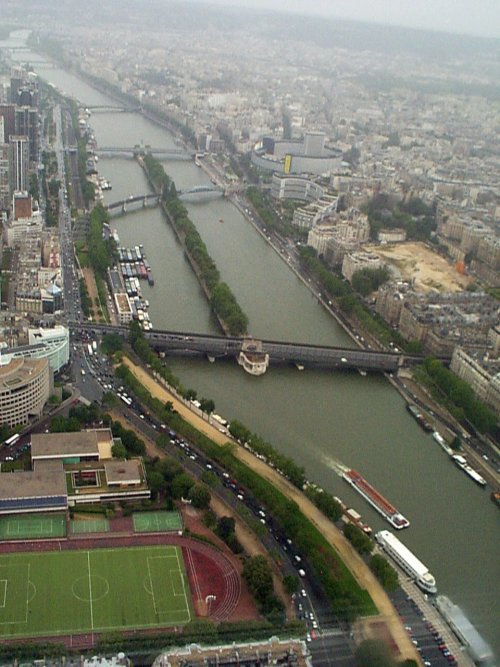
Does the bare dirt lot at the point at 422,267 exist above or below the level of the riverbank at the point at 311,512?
below

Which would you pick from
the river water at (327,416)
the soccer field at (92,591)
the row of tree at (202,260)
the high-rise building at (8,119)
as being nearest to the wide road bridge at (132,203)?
the row of tree at (202,260)

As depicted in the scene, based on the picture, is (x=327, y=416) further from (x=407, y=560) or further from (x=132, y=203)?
(x=132, y=203)

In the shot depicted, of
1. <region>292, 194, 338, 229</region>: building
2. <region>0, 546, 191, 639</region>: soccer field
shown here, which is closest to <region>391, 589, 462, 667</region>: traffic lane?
<region>0, 546, 191, 639</region>: soccer field

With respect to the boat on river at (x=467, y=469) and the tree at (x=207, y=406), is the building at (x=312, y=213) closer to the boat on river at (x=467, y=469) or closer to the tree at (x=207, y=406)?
the tree at (x=207, y=406)

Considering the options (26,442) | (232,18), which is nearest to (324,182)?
(26,442)

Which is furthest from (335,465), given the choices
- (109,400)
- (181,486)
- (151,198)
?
(151,198)

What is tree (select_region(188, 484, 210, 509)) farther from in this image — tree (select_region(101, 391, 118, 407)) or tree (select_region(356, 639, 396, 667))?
tree (select_region(356, 639, 396, 667))

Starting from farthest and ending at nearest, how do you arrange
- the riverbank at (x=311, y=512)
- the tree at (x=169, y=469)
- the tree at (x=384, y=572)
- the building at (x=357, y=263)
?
the building at (x=357, y=263), the tree at (x=169, y=469), the tree at (x=384, y=572), the riverbank at (x=311, y=512)
